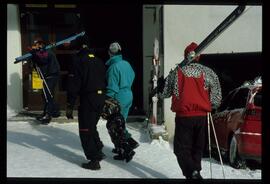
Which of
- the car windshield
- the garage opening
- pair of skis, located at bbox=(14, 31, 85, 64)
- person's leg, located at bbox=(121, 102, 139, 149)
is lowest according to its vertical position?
person's leg, located at bbox=(121, 102, 139, 149)

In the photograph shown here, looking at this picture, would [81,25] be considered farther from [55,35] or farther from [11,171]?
[11,171]

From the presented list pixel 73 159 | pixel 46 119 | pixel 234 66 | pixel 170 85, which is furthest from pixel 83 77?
pixel 234 66

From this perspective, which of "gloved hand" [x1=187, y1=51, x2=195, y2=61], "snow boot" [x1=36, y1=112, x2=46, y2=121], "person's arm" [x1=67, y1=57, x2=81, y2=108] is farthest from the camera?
"snow boot" [x1=36, y1=112, x2=46, y2=121]

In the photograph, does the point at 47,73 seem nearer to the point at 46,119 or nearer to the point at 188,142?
the point at 46,119

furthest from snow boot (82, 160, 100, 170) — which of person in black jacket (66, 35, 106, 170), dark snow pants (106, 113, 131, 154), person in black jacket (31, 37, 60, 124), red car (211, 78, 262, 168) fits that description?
person in black jacket (31, 37, 60, 124)

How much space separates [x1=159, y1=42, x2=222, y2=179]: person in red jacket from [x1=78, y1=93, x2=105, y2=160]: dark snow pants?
127 cm

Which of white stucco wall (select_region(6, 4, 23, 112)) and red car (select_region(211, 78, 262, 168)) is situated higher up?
white stucco wall (select_region(6, 4, 23, 112))

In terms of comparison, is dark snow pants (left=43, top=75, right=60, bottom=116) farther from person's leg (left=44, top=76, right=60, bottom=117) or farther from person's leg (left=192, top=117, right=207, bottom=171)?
person's leg (left=192, top=117, right=207, bottom=171)

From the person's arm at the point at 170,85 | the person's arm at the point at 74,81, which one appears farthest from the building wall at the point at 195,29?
the person's arm at the point at 170,85

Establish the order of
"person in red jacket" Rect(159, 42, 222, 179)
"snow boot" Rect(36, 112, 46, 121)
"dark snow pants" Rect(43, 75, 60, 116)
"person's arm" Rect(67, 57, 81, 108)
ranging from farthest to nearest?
"snow boot" Rect(36, 112, 46, 121) → "dark snow pants" Rect(43, 75, 60, 116) → "person's arm" Rect(67, 57, 81, 108) → "person in red jacket" Rect(159, 42, 222, 179)

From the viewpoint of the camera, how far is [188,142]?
665 centimetres

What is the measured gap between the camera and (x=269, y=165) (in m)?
6.12

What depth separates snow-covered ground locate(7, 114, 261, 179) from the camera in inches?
295
